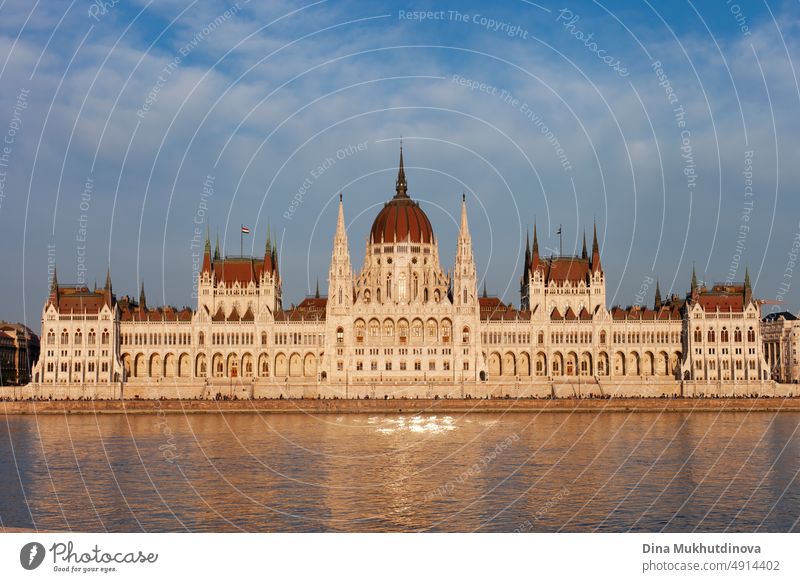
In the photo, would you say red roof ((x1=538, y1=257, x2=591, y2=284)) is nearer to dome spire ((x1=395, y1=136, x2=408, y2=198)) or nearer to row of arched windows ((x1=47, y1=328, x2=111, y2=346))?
dome spire ((x1=395, y1=136, x2=408, y2=198))

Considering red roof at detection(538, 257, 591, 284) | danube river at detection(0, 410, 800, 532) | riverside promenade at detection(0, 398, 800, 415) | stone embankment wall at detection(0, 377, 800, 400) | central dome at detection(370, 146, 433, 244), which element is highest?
central dome at detection(370, 146, 433, 244)

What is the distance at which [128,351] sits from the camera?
4865 inches

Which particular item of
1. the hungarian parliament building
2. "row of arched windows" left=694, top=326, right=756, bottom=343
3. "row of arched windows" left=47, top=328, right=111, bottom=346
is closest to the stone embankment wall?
the hungarian parliament building

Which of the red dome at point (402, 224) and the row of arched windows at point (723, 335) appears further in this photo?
the red dome at point (402, 224)

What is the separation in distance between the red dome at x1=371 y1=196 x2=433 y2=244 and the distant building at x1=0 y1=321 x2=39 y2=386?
61.9 meters

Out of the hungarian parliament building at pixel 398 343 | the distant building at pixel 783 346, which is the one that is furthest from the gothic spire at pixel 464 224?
the distant building at pixel 783 346

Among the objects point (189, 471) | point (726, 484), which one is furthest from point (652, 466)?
point (189, 471)

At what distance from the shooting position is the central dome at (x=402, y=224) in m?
128

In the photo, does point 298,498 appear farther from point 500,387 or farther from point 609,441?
point 500,387

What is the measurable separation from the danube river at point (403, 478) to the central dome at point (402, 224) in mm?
47275

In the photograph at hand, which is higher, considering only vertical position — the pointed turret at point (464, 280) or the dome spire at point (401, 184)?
the dome spire at point (401, 184)

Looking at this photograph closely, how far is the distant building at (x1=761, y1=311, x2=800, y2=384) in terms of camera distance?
150375 mm

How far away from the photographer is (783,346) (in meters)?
154

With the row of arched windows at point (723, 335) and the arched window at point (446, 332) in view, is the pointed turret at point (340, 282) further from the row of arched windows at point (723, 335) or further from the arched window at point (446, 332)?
the row of arched windows at point (723, 335)
